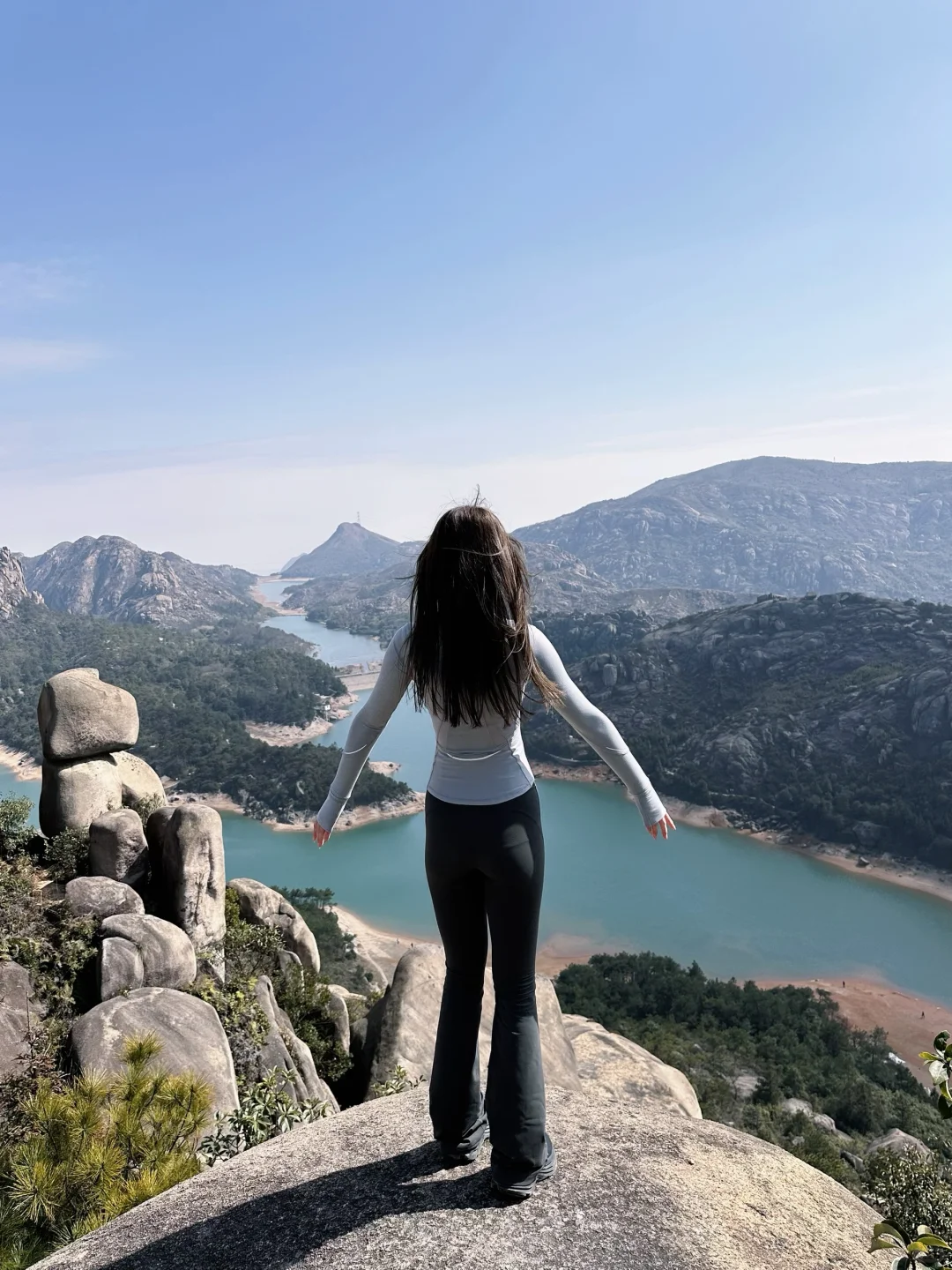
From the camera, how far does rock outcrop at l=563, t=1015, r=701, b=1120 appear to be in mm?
7230

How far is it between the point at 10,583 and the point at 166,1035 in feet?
348

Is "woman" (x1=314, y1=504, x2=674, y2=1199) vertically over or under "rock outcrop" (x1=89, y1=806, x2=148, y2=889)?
over

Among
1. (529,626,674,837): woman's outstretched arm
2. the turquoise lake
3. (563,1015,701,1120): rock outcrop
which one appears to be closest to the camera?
(529,626,674,837): woman's outstretched arm

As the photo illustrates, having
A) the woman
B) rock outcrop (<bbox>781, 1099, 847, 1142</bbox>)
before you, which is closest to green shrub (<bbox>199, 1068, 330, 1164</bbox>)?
the woman

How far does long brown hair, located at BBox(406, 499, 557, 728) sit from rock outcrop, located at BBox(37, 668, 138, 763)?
19.2ft

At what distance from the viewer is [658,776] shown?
47.6 m

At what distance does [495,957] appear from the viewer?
2369mm

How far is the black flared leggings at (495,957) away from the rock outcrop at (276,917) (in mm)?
6490

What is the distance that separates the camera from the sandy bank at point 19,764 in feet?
168

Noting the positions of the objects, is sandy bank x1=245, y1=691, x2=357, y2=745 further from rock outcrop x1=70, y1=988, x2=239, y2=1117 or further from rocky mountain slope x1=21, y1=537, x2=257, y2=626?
rocky mountain slope x1=21, y1=537, x2=257, y2=626

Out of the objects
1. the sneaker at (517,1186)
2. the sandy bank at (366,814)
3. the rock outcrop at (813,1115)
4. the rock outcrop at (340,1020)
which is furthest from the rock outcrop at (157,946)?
the sandy bank at (366,814)

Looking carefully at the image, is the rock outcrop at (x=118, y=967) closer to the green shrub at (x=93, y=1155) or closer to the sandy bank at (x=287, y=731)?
the green shrub at (x=93, y=1155)

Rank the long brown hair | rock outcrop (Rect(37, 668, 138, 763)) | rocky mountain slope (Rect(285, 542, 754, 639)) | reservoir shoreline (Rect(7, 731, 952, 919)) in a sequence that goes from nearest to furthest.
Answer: the long brown hair
rock outcrop (Rect(37, 668, 138, 763))
reservoir shoreline (Rect(7, 731, 952, 919))
rocky mountain slope (Rect(285, 542, 754, 639))

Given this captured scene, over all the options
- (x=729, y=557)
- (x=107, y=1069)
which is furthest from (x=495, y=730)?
(x=729, y=557)
